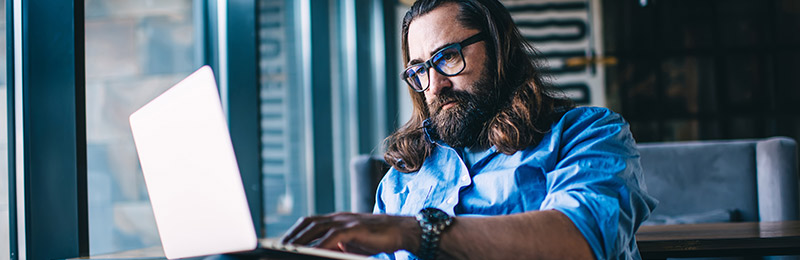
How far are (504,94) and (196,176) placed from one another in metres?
0.71

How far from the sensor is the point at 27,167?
1364 millimetres

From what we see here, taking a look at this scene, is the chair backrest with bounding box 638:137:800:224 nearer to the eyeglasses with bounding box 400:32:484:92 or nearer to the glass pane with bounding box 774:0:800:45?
the eyeglasses with bounding box 400:32:484:92

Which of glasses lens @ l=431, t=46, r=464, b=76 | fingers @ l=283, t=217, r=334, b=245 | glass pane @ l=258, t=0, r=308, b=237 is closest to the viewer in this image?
fingers @ l=283, t=217, r=334, b=245

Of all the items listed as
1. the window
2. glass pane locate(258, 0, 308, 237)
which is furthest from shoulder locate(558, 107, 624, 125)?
the window

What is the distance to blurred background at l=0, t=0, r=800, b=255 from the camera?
2398 millimetres

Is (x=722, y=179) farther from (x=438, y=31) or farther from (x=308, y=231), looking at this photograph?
(x=308, y=231)

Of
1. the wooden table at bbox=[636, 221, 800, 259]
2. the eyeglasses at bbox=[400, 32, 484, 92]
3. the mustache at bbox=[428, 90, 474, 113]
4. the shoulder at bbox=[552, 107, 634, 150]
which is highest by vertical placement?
the eyeglasses at bbox=[400, 32, 484, 92]

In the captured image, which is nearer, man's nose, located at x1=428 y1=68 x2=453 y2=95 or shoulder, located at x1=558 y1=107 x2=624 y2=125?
shoulder, located at x1=558 y1=107 x2=624 y2=125

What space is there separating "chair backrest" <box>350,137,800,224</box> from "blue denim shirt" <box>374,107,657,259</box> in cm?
116

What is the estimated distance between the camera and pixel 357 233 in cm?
77

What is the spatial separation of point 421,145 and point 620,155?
49 cm

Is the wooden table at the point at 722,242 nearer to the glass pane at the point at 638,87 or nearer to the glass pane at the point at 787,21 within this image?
the glass pane at the point at 638,87

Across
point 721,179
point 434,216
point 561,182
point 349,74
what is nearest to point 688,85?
point 349,74

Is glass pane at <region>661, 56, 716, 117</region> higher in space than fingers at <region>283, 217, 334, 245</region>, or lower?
higher
